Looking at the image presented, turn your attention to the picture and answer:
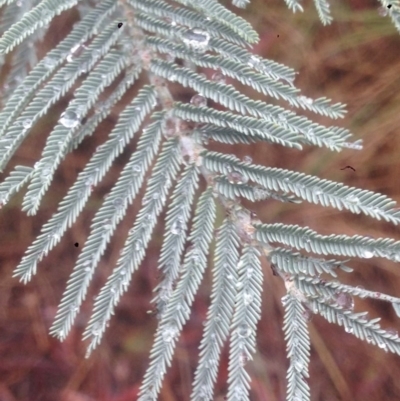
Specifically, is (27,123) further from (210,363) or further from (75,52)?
(210,363)

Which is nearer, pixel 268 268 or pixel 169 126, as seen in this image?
pixel 169 126

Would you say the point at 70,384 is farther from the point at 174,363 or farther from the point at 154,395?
the point at 154,395

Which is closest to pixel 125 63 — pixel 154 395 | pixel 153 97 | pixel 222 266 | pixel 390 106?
pixel 153 97

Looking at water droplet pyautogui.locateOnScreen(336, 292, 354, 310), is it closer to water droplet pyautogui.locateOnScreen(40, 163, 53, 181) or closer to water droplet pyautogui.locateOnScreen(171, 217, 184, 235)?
water droplet pyautogui.locateOnScreen(171, 217, 184, 235)

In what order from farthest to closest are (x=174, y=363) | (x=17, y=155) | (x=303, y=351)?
(x=174, y=363) → (x=17, y=155) → (x=303, y=351)

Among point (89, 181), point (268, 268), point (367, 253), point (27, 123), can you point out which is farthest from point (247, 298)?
point (268, 268)

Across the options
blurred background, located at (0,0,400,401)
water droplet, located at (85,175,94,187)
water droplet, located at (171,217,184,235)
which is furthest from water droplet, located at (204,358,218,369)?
blurred background, located at (0,0,400,401)
